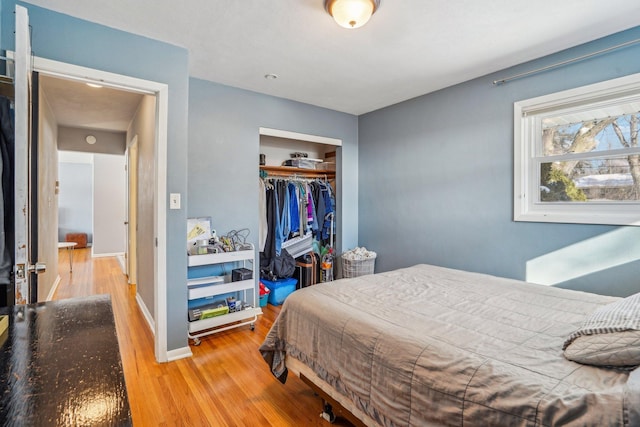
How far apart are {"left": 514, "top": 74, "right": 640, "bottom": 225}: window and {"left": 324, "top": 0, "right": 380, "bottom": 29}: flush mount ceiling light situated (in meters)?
1.67

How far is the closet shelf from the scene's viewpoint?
4.00 m

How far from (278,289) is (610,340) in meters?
3.08

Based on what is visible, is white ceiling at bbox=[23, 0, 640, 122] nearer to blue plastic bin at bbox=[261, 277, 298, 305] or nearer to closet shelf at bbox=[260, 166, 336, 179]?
closet shelf at bbox=[260, 166, 336, 179]

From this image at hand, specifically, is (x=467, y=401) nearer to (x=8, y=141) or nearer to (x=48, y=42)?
(x=8, y=141)

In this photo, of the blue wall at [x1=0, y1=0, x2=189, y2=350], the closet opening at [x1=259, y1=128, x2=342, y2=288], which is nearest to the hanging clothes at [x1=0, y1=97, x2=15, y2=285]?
the blue wall at [x1=0, y1=0, x2=189, y2=350]

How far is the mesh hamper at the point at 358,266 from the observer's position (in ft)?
12.8

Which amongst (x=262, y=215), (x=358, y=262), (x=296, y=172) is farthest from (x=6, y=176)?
(x=358, y=262)

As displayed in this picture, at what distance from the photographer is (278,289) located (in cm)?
373

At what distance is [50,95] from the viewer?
342 cm

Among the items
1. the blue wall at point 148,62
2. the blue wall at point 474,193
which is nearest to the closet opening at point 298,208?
the blue wall at point 474,193

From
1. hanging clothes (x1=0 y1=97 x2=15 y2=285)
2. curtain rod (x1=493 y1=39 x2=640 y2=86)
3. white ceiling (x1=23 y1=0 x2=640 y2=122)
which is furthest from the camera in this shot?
curtain rod (x1=493 y1=39 x2=640 y2=86)

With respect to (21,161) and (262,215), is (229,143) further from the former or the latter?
(21,161)

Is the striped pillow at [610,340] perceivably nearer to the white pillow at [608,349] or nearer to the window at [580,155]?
the white pillow at [608,349]

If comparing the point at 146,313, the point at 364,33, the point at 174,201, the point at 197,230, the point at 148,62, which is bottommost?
the point at 146,313
